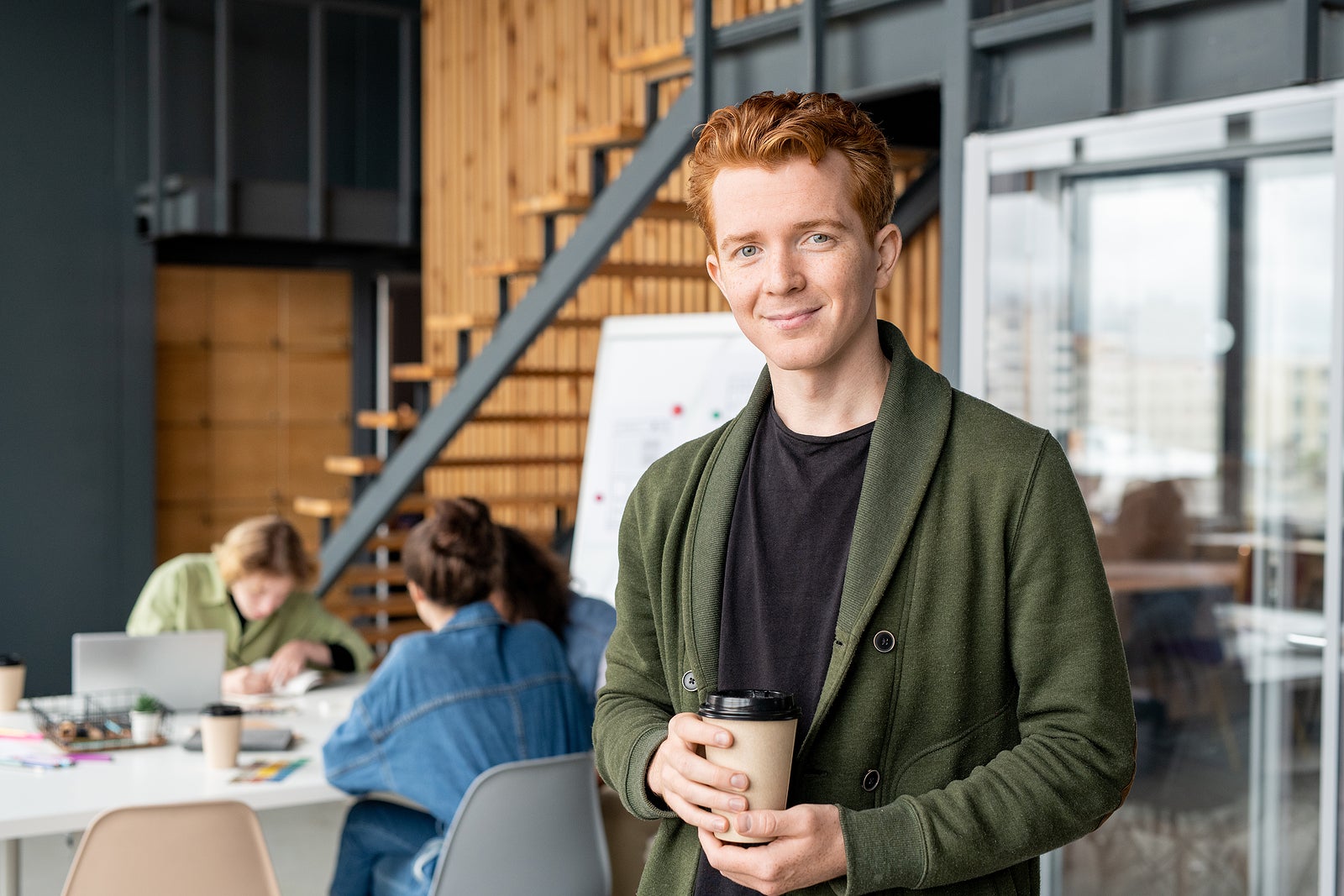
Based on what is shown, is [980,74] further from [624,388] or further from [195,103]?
[195,103]

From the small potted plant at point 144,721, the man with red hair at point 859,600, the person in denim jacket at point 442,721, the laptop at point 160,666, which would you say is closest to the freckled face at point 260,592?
the laptop at point 160,666

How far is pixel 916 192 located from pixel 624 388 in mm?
1322

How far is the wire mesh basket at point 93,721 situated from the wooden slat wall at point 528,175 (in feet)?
9.24

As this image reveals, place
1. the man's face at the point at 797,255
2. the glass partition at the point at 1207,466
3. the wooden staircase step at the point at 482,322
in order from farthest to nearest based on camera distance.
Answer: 1. the wooden staircase step at the point at 482,322
2. the glass partition at the point at 1207,466
3. the man's face at the point at 797,255

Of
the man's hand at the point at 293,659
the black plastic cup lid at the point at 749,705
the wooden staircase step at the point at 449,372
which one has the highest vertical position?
the wooden staircase step at the point at 449,372

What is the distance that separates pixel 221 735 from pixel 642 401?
2333 mm

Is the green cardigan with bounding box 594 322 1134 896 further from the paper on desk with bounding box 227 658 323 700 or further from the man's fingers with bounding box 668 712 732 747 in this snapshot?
the paper on desk with bounding box 227 658 323 700

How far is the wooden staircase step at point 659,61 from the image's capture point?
4.38 m

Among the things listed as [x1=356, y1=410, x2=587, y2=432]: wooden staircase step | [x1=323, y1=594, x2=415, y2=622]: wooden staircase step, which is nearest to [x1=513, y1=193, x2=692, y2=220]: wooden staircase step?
[x1=356, y1=410, x2=587, y2=432]: wooden staircase step

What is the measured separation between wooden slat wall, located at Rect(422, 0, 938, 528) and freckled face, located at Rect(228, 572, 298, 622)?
7.06 feet

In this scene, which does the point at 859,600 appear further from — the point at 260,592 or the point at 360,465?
the point at 360,465

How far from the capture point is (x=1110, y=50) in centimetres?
299

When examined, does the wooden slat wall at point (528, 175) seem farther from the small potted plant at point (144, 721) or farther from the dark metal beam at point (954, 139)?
the small potted plant at point (144, 721)

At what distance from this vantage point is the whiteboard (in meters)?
4.83
